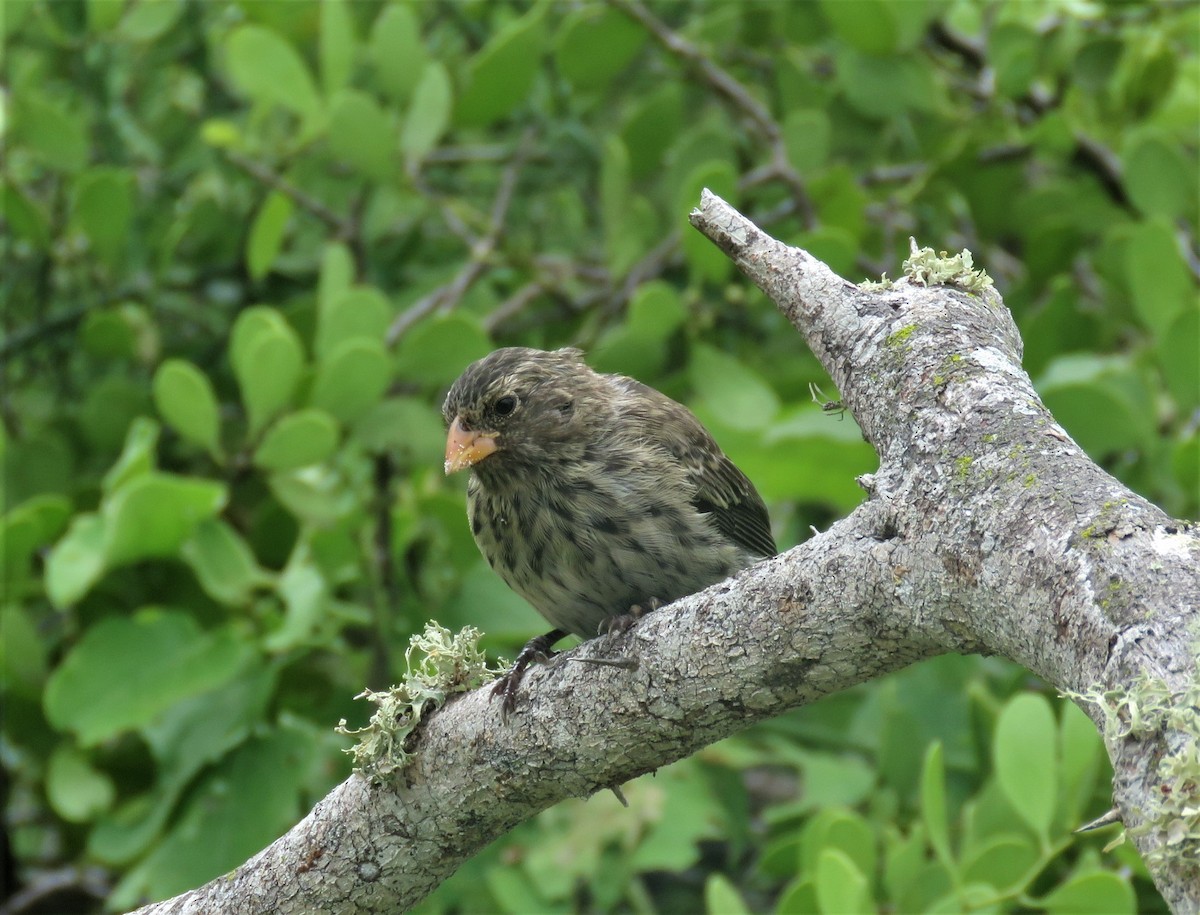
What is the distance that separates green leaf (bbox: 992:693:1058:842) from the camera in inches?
128

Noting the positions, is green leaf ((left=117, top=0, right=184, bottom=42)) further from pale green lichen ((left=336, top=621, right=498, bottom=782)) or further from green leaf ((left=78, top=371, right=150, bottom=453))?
pale green lichen ((left=336, top=621, right=498, bottom=782))

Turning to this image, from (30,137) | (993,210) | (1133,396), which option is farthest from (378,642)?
(993,210)

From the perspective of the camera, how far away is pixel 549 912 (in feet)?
14.6

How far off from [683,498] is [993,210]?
9.66ft

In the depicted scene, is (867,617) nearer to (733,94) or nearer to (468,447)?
(468,447)

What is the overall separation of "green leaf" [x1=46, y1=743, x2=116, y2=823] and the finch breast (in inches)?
79.5

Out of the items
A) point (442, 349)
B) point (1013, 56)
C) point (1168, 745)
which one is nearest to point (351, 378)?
point (442, 349)

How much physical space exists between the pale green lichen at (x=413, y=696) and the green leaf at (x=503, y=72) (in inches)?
106

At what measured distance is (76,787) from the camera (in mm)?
4707

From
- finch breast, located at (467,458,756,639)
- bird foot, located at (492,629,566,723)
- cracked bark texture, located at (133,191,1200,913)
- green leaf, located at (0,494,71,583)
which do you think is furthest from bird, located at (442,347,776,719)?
green leaf, located at (0,494,71,583)

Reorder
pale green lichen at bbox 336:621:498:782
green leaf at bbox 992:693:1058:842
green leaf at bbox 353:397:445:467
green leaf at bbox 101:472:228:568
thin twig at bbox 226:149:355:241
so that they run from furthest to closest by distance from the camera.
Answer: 1. thin twig at bbox 226:149:355:241
2. green leaf at bbox 353:397:445:467
3. green leaf at bbox 101:472:228:568
4. green leaf at bbox 992:693:1058:842
5. pale green lichen at bbox 336:621:498:782

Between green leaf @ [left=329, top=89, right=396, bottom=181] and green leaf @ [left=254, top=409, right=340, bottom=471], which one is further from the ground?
green leaf @ [left=329, top=89, right=396, bottom=181]

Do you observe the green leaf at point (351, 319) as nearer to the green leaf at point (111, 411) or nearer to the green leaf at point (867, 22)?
the green leaf at point (111, 411)

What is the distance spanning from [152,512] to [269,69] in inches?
65.2
